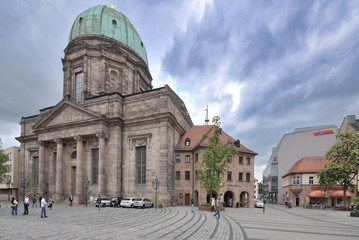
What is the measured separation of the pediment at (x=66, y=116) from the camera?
1608 inches

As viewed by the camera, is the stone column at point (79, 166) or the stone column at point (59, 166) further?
the stone column at point (59, 166)

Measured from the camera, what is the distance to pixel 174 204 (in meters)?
39.2

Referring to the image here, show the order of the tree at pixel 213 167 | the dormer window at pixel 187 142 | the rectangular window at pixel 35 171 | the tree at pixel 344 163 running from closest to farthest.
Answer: the tree at pixel 213 167
the tree at pixel 344 163
the dormer window at pixel 187 142
the rectangular window at pixel 35 171

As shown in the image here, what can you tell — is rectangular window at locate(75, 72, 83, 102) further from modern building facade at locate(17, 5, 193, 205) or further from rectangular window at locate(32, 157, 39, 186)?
rectangular window at locate(32, 157, 39, 186)

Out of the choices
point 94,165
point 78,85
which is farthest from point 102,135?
point 78,85

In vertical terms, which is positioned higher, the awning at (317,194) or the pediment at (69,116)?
the pediment at (69,116)

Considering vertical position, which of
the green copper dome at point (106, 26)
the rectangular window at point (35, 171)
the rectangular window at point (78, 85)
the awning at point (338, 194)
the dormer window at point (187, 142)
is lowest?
the awning at point (338, 194)

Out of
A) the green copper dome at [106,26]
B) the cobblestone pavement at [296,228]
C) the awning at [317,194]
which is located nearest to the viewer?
the cobblestone pavement at [296,228]

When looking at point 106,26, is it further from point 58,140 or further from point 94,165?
point 94,165

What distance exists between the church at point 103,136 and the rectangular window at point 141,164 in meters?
0.14

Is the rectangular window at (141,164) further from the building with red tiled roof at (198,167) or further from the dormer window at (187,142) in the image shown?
the dormer window at (187,142)

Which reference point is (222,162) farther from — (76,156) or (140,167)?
(76,156)

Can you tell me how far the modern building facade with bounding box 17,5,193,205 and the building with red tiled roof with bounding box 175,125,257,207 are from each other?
5.16 ft

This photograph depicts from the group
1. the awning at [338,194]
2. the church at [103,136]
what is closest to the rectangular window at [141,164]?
the church at [103,136]
